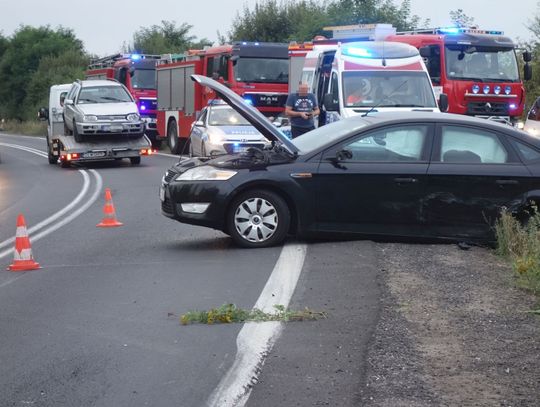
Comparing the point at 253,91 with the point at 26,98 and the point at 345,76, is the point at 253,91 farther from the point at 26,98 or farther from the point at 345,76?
the point at 26,98

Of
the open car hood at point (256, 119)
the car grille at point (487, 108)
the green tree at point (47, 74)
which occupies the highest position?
the open car hood at point (256, 119)

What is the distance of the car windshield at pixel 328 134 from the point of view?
1103 cm

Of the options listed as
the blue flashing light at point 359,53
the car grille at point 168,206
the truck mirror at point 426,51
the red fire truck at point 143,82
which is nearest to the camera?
the car grille at point 168,206

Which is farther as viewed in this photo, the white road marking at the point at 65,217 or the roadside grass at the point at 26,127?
the roadside grass at the point at 26,127

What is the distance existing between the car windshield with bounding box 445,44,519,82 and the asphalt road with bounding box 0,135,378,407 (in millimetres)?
10810

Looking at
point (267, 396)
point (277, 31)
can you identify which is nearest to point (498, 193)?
point (267, 396)

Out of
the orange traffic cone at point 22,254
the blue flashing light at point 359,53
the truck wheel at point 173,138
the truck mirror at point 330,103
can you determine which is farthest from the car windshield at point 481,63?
the orange traffic cone at point 22,254

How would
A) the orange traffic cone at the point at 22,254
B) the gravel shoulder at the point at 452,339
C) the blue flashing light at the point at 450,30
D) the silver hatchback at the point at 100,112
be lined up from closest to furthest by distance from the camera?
the gravel shoulder at the point at 452,339 < the orange traffic cone at the point at 22,254 < the blue flashing light at the point at 450,30 < the silver hatchback at the point at 100,112

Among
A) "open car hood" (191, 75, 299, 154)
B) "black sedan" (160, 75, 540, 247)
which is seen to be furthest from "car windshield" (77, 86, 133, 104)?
"black sedan" (160, 75, 540, 247)

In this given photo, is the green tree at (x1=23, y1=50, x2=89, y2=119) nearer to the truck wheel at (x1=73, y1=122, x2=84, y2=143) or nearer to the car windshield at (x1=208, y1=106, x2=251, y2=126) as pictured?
the truck wheel at (x1=73, y1=122, x2=84, y2=143)

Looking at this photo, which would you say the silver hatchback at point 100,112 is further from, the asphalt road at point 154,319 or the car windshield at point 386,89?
the asphalt road at point 154,319

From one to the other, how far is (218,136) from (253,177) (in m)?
11.2

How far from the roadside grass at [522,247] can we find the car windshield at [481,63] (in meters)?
12.2

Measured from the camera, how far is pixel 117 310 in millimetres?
8047
